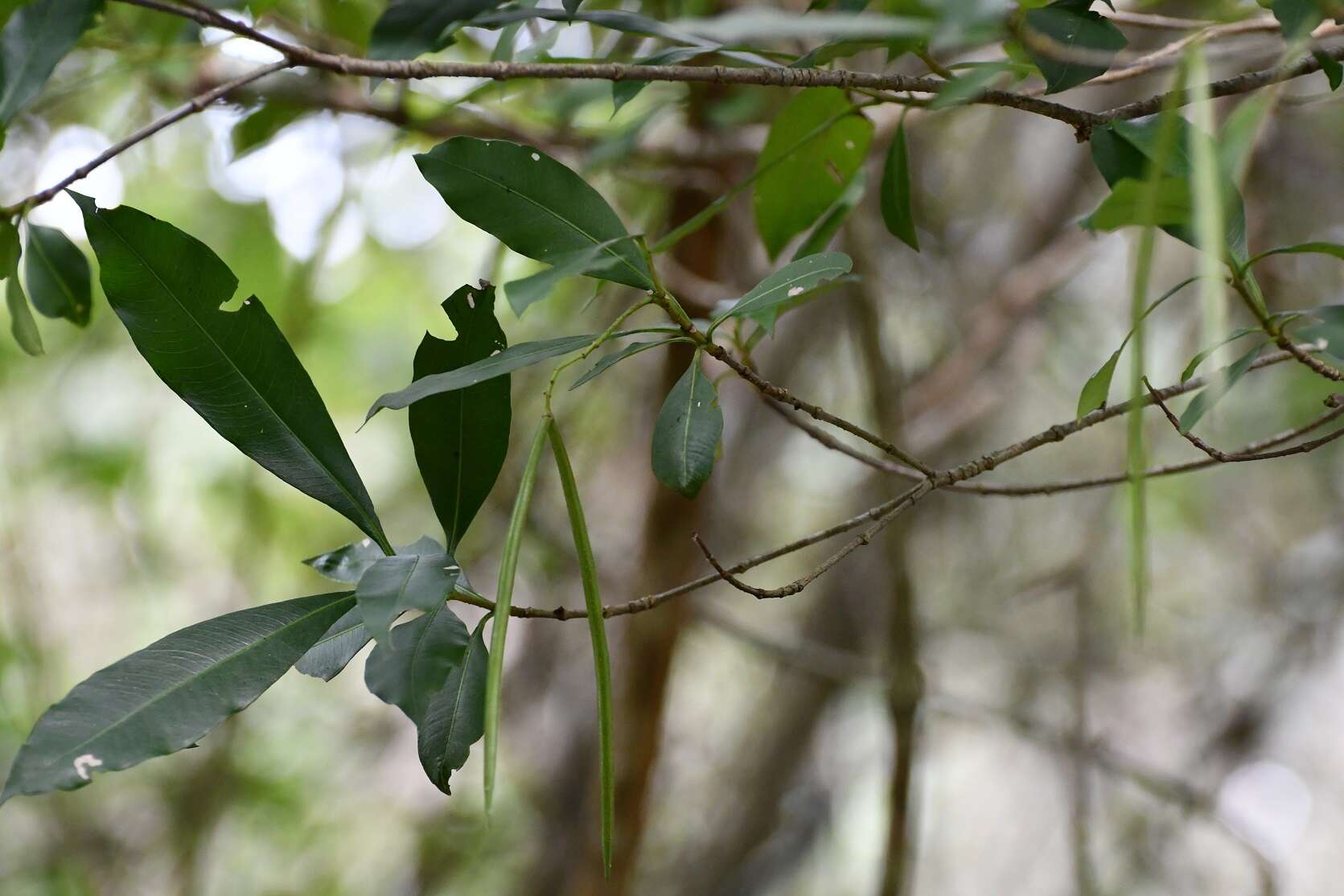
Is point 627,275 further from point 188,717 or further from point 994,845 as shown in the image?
point 994,845

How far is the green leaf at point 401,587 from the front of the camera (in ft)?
1.00

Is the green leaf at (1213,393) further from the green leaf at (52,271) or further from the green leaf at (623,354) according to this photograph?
the green leaf at (52,271)

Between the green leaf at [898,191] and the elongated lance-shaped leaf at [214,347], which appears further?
the green leaf at [898,191]

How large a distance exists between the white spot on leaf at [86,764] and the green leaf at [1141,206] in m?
0.31

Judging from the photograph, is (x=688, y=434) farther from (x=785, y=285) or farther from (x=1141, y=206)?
(x=1141, y=206)

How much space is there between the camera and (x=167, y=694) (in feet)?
1.10

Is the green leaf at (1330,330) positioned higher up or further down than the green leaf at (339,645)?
higher up

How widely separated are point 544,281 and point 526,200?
0.09 metres

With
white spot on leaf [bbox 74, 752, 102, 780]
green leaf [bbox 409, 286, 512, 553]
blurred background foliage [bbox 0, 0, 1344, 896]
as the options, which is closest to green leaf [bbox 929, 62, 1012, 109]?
green leaf [bbox 409, 286, 512, 553]

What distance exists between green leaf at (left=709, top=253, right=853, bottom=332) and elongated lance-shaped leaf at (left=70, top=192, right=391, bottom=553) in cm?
15

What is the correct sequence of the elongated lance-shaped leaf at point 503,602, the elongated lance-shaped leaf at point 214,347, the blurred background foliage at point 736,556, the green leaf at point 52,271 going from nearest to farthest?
the elongated lance-shaped leaf at point 503,602
the elongated lance-shaped leaf at point 214,347
the green leaf at point 52,271
the blurred background foliage at point 736,556

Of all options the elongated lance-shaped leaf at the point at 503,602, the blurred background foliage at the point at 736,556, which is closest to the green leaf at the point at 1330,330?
the elongated lance-shaped leaf at the point at 503,602

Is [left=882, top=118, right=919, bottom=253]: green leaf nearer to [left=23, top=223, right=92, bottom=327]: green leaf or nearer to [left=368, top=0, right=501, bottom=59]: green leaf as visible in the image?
[left=368, top=0, right=501, bottom=59]: green leaf

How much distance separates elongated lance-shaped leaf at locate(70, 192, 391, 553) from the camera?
0.36 meters
